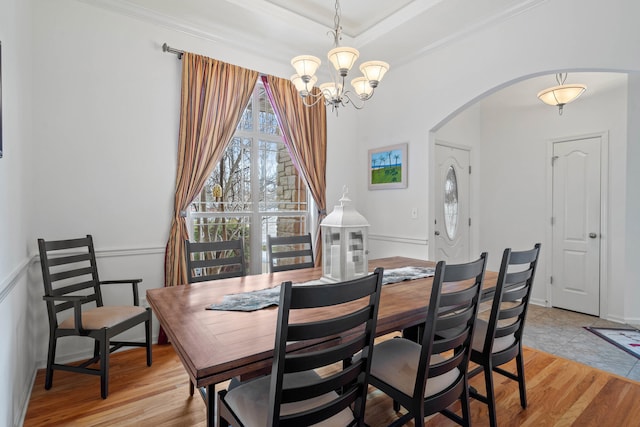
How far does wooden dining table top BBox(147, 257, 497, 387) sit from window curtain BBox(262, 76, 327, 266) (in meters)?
1.73

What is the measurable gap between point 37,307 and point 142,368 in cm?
90

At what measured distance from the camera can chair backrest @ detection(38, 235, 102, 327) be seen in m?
2.19

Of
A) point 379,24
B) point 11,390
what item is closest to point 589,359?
point 379,24

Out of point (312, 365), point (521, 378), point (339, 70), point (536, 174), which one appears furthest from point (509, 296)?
point (536, 174)

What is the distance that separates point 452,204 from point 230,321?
3.81 metres

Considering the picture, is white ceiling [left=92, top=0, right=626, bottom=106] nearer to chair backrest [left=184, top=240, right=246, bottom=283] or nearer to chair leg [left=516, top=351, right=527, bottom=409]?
chair backrest [left=184, top=240, right=246, bottom=283]

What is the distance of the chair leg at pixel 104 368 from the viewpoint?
2.06m

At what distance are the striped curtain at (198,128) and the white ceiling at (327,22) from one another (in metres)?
0.34

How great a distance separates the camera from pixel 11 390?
1.67 meters

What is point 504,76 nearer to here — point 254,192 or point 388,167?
point 388,167

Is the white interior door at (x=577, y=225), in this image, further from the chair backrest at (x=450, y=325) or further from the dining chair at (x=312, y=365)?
the dining chair at (x=312, y=365)

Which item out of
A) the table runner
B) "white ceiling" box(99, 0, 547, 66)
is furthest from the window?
the table runner

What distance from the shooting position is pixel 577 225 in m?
3.89

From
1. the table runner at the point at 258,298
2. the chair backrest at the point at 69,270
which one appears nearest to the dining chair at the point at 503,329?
the table runner at the point at 258,298
